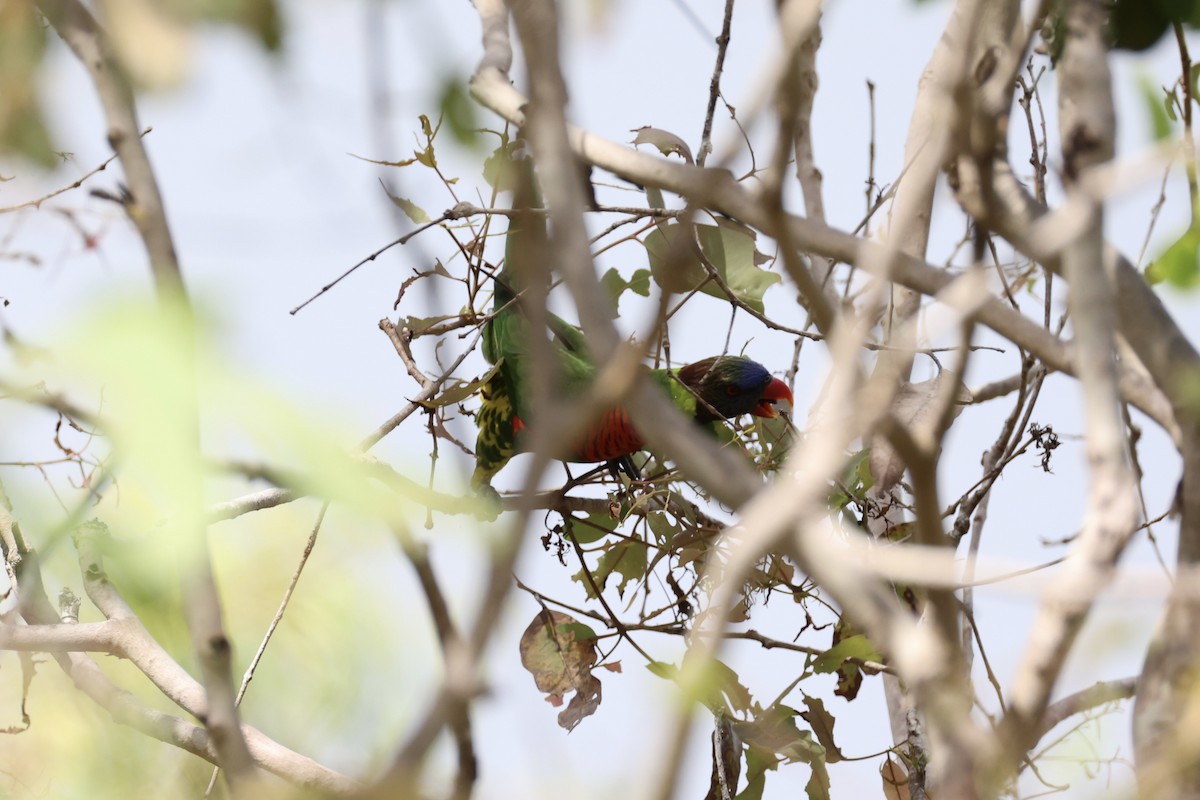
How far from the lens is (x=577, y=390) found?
1.68 meters

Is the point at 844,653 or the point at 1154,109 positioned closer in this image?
the point at 1154,109

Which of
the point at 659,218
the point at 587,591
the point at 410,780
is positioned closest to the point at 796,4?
the point at 410,780

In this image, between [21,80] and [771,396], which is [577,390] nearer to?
[771,396]

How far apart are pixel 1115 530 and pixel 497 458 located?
143 cm

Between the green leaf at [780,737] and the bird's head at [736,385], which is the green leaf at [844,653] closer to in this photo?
the green leaf at [780,737]

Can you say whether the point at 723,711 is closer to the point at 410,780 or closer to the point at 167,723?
the point at 167,723

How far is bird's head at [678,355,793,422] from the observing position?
1811 mm

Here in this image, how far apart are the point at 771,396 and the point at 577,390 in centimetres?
39

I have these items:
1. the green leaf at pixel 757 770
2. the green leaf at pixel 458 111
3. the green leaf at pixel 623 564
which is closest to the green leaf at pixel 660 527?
the green leaf at pixel 623 564

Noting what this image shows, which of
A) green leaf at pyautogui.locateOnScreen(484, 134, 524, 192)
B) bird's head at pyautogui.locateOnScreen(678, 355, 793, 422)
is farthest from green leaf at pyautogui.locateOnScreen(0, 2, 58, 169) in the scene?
bird's head at pyautogui.locateOnScreen(678, 355, 793, 422)

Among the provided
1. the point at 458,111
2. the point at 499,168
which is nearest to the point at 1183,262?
the point at 458,111

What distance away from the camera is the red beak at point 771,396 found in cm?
187

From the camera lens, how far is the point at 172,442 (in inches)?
14.0

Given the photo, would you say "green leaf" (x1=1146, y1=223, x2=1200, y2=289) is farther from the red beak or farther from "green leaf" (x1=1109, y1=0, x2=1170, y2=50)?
the red beak
